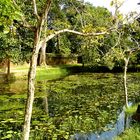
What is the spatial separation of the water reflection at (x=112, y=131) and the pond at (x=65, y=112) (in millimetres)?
53

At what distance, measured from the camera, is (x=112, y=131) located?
19891 mm

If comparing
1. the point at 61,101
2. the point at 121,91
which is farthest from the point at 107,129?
the point at 121,91

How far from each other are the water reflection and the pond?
0.18 ft

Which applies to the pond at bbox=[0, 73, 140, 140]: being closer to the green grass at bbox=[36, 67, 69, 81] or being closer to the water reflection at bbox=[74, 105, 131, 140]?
the water reflection at bbox=[74, 105, 131, 140]

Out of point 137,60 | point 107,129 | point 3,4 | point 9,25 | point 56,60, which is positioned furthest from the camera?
point 56,60

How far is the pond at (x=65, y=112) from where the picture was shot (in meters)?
19.2

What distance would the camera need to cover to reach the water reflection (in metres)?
18.5

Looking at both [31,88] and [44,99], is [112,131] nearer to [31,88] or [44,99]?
[31,88]

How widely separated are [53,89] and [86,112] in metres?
14.9

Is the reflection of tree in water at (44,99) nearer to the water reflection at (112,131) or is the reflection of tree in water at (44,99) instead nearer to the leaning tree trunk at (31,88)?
the water reflection at (112,131)

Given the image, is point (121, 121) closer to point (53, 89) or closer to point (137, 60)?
point (53, 89)

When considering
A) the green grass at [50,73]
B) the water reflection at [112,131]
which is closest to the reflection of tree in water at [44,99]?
the water reflection at [112,131]

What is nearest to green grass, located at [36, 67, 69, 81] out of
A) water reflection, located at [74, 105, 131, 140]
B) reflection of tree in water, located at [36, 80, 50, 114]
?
reflection of tree in water, located at [36, 80, 50, 114]

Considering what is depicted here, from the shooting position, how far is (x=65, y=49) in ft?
231
